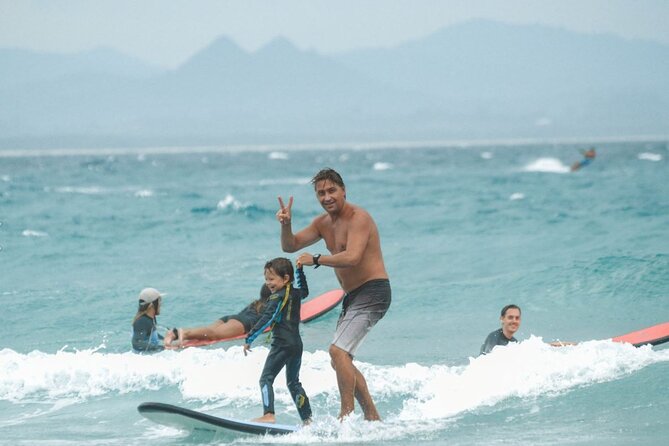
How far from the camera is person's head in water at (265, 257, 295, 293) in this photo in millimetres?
6773

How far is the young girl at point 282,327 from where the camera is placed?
6.77 metres

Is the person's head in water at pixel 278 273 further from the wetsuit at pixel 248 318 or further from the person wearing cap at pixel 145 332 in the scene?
the wetsuit at pixel 248 318

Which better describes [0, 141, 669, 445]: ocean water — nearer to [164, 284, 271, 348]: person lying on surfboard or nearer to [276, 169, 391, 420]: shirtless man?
[276, 169, 391, 420]: shirtless man

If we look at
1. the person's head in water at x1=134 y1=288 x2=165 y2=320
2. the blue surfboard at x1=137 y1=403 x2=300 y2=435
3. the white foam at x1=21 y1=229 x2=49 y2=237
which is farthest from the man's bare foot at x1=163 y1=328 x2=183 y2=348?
the white foam at x1=21 y1=229 x2=49 y2=237

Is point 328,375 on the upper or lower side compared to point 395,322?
upper

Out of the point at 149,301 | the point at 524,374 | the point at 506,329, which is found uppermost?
the point at 149,301

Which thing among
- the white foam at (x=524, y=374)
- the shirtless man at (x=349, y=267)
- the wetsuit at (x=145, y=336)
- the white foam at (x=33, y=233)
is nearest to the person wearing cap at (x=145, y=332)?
the wetsuit at (x=145, y=336)

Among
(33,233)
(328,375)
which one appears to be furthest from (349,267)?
(33,233)

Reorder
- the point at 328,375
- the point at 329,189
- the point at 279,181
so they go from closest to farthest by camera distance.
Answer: the point at 329,189
the point at 328,375
the point at 279,181

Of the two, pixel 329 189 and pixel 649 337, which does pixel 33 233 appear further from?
pixel 329 189

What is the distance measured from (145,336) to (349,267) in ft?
13.2

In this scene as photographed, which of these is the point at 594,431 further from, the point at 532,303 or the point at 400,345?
the point at 532,303

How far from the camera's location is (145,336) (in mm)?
10133

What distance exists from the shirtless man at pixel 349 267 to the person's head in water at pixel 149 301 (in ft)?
11.2
